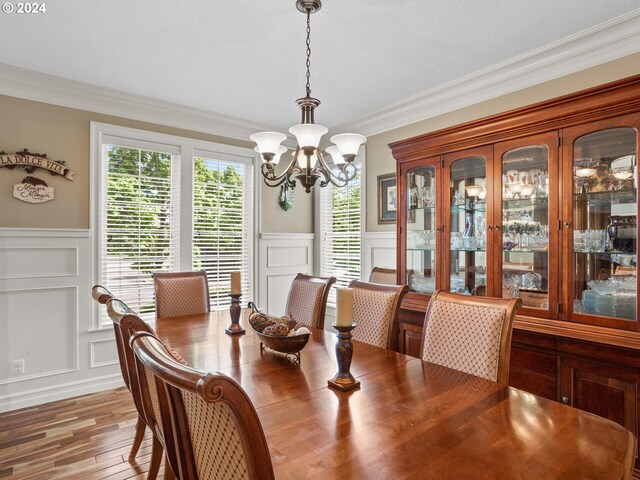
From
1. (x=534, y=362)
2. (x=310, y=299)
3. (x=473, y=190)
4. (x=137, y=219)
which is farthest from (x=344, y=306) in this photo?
(x=137, y=219)

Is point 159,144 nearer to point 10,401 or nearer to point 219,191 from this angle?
point 219,191

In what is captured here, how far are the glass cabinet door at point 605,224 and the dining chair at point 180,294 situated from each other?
257 cm

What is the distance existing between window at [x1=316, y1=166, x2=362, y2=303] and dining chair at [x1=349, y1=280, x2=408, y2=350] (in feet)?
6.35

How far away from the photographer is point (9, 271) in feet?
9.52

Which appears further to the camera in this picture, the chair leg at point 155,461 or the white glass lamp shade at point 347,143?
the white glass lamp shade at point 347,143

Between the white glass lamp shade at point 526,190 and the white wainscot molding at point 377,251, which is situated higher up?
the white glass lamp shade at point 526,190

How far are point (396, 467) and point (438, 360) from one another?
951 mm

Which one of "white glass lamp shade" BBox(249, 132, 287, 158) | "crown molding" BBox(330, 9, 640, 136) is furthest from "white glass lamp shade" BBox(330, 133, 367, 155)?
"crown molding" BBox(330, 9, 640, 136)

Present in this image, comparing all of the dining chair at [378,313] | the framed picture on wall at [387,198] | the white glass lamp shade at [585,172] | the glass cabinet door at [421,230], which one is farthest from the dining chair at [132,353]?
the framed picture on wall at [387,198]

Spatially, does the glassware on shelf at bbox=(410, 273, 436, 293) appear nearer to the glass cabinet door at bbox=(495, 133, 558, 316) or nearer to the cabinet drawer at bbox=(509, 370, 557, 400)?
the glass cabinet door at bbox=(495, 133, 558, 316)

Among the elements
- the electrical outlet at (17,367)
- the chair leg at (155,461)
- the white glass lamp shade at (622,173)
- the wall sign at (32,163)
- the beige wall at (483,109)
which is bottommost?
the chair leg at (155,461)

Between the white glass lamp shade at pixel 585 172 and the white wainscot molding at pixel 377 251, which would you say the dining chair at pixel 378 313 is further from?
the white wainscot molding at pixel 377 251

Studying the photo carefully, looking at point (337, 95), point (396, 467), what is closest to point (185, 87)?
point (337, 95)

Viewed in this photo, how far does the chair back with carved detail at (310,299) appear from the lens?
257 centimetres
